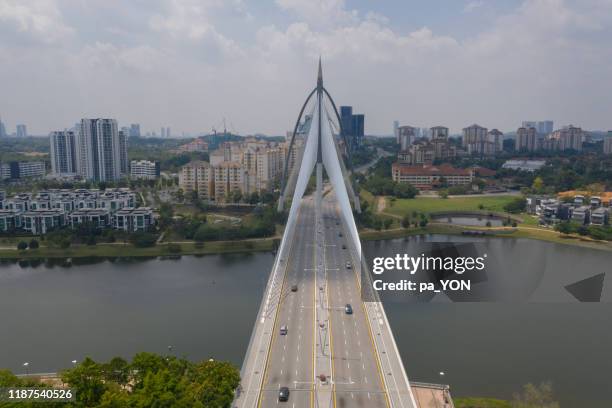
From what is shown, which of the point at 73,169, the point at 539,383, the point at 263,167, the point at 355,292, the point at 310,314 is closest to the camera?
the point at 539,383

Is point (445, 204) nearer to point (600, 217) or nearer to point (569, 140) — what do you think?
point (600, 217)

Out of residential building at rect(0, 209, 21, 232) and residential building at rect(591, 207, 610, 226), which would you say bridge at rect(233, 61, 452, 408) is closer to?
residential building at rect(0, 209, 21, 232)

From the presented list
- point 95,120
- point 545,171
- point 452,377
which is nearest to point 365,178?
point 545,171

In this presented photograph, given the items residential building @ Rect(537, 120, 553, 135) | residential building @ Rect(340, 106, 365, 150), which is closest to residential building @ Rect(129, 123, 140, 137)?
residential building @ Rect(340, 106, 365, 150)

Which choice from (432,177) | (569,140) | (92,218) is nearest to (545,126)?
(569,140)

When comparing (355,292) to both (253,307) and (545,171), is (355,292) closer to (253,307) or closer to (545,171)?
(253,307)

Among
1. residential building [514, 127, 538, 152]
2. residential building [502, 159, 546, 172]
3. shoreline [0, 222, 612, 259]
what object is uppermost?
residential building [514, 127, 538, 152]
